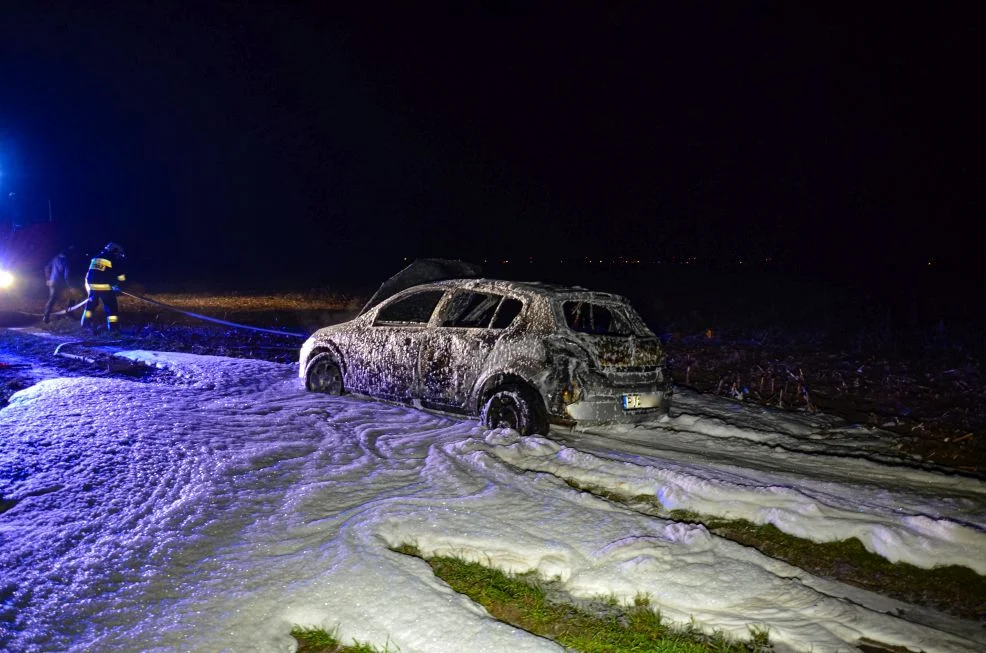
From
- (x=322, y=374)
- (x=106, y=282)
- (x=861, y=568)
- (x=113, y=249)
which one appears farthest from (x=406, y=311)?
(x=113, y=249)

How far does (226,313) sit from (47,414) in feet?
46.8

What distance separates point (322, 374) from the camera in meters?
8.45

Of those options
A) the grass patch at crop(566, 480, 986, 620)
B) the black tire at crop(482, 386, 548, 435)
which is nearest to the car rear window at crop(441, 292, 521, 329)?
the black tire at crop(482, 386, 548, 435)

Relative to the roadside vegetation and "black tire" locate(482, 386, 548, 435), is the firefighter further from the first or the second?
the roadside vegetation

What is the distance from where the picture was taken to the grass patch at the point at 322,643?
2.98m

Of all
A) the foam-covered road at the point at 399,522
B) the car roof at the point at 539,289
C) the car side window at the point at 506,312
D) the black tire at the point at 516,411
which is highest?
the car roof at the point at 539,289

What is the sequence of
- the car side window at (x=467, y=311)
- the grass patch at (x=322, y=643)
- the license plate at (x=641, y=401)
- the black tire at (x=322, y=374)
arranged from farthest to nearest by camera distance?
the black tire at (x=322, y=374), the car side window at (x=467, y=311), the license plate at (x=641, y=401), the grass patch at (x=322, y=643)

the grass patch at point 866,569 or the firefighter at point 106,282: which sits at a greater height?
the firefighter at point 106,282

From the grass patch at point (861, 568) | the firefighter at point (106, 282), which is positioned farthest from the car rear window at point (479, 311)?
the firefighter at point (106, 282)

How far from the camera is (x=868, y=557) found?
13.6 ft

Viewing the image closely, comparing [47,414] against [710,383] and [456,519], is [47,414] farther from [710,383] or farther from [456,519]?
[710,383]

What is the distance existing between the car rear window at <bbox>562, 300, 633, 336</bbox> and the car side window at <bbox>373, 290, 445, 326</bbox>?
1.64m

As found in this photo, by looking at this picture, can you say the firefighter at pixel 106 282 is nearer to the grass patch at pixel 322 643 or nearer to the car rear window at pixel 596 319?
the car rear window at pixel 596 319

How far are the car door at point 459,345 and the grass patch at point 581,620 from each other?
10.5ft
